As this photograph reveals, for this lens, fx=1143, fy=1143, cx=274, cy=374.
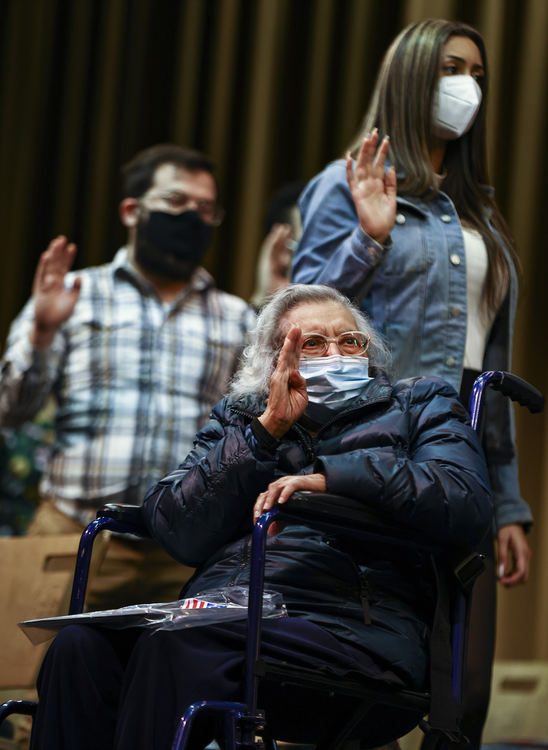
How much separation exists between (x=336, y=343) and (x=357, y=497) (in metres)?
0.41

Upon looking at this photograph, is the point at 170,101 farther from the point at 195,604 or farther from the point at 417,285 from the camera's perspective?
the point at 195,604

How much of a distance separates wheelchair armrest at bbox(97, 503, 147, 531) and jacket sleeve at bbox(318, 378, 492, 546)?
415mm

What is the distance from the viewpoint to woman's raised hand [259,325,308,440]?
6.05ft

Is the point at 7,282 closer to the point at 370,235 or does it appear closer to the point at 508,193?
the point at 508,193

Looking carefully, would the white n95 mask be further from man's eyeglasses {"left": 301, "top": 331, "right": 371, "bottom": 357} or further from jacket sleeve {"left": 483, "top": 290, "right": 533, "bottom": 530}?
man's eyeglasses {"left": 301, "top": 331, "right": 371, "bottom": 357}

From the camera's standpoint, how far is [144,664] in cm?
164

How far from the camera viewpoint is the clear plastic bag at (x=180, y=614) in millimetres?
1656

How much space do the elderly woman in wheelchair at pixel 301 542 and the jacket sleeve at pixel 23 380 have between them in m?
1.67

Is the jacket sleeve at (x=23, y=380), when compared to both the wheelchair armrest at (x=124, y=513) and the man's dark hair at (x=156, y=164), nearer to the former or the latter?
the man's dark hair at (x=156, y=164)

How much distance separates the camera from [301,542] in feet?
6.19

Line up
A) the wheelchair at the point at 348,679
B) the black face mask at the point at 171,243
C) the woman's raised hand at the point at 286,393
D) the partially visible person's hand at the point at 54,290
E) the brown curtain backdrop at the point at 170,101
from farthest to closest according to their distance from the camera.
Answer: the brown curtain backdrop at the point at 170,101
the black face mask at the point at 171,243
the partially visible person's hand at the point at 54,290
the woman's raised hand at the point at 286,393
the wheelchair at the point at 348,679

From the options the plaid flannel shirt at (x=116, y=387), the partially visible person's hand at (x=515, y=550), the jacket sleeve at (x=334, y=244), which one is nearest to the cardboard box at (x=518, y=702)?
the plaid flannel shirt at (x=116, y=387)

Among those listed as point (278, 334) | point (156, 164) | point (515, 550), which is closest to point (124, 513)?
point (278, 334)

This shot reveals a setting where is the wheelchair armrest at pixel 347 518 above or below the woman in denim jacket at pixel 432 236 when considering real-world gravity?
below
